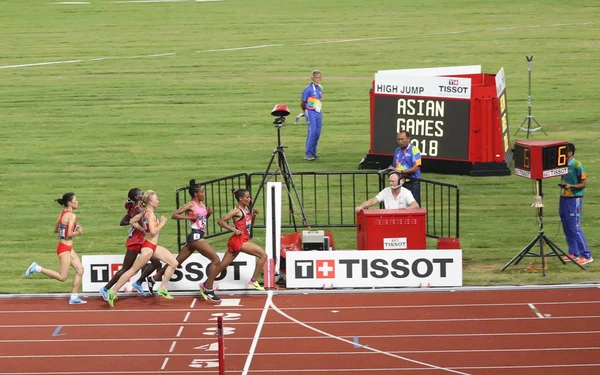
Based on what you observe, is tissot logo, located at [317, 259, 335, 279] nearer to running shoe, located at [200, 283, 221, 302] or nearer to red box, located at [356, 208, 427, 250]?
red box, located at [356, 208, 427, 250]

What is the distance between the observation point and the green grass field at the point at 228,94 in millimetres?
20641

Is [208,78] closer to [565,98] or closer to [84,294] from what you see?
[565,98]

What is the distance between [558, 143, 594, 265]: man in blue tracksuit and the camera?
17.1 m

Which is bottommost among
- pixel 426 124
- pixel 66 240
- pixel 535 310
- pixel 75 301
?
pixel 535 310

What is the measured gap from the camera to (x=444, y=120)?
23.6 meters

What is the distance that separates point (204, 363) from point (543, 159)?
5702mm

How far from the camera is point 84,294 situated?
1681 centimetres

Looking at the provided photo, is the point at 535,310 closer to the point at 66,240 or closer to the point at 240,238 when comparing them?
the point at 240,238

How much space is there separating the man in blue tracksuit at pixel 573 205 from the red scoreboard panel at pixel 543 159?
5.9 inches

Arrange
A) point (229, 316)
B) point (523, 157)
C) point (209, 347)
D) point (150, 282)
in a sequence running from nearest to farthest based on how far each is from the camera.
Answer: point (209, 347) → point (229, 316) → point (150, 282) → point (523, 157)

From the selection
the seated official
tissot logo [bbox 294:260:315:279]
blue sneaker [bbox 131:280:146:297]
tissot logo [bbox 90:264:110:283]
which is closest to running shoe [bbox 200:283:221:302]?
blue sneaker [bbox 131:280:146:297]

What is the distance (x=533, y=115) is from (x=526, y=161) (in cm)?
1318

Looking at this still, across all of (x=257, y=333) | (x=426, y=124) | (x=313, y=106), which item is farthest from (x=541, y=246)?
(x=313, y=106)

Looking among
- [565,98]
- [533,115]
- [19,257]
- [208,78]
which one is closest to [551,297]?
[19,257]
